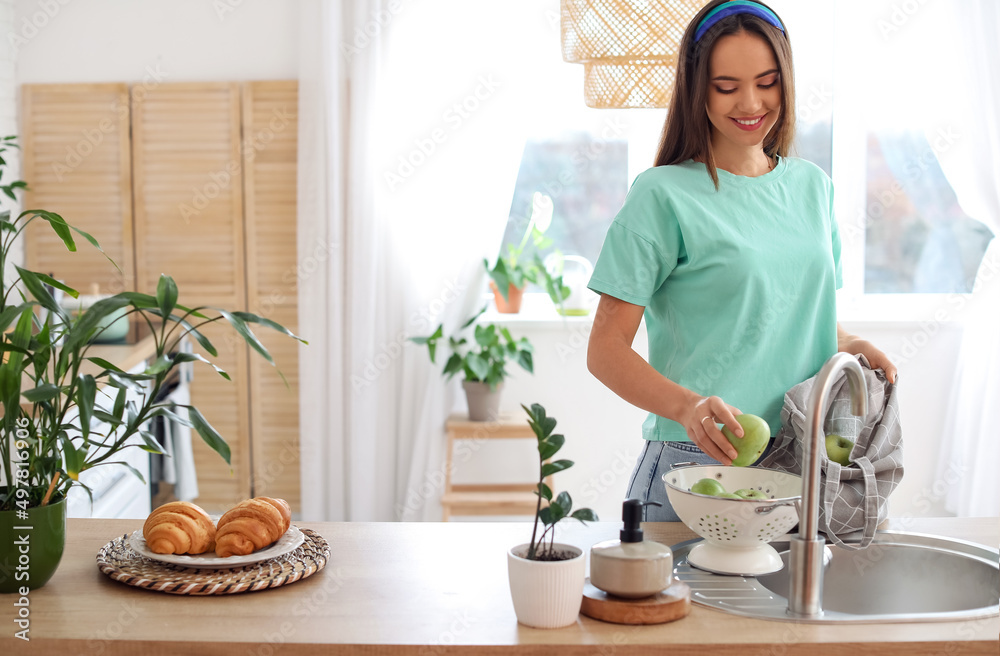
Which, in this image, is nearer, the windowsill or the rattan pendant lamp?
the rattan pendant lamp

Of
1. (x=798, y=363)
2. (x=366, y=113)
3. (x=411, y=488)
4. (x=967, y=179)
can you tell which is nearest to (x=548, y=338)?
(x=411, y=488)

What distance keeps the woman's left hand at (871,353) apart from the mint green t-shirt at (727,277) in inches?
1.8

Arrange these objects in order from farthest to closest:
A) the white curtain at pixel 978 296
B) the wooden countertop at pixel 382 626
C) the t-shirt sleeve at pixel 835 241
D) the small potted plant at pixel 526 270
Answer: the small potted plant at pixel 526 270, the white curtain at pixel 978 296, the t-shirt sleeve at pixel 835 241, the wooden countertop at pixel 382 626

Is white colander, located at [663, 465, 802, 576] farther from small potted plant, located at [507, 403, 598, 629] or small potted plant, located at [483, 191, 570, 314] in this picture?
small potted plant, located at [483, 191, 570, 314]

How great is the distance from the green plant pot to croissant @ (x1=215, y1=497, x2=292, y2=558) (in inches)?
8.4

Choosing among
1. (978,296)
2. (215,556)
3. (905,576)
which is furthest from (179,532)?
(978,296)

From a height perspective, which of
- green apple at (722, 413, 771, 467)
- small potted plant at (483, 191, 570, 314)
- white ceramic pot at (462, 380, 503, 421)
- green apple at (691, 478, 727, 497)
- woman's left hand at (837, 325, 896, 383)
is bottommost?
white ceramic pot at (462, 380, 503, 421)

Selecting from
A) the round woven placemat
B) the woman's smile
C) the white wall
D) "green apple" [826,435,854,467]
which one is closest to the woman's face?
the woman's smile

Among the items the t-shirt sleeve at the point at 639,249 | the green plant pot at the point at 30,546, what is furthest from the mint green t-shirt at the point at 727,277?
the green plant pot at the point at 30,546

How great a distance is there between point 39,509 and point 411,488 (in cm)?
246

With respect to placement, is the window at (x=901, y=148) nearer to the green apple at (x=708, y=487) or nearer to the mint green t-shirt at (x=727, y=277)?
the mint green t-shirt at (x=727, y=277)

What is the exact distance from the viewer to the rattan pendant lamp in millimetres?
1811

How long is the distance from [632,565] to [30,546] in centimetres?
79

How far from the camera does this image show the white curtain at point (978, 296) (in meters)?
3.57
